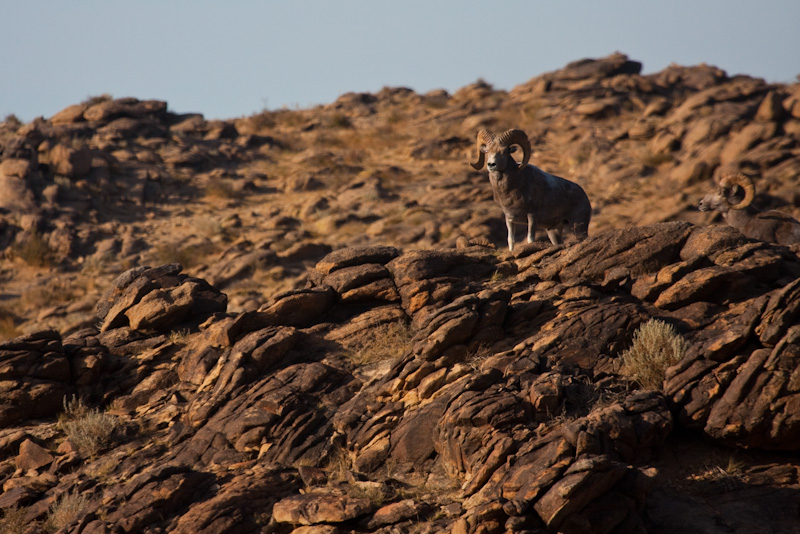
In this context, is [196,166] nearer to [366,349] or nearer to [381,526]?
[366,349]

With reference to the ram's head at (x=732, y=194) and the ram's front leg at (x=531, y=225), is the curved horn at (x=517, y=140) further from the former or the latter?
the ram's head at (x=732, y=194)

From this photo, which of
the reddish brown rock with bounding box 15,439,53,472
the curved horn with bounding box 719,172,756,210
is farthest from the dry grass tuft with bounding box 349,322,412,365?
the curved horn with bounding box 719,172,756,210

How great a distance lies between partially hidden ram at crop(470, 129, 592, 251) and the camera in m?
12.3

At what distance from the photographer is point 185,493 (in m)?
7.93

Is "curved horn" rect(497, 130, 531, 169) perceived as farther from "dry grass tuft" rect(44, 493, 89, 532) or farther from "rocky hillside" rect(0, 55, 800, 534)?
"dry grass tuft" rect(44, 493, 89, 532)

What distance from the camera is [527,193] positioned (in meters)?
12.5

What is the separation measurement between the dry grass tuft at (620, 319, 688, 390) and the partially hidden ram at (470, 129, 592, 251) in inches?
160

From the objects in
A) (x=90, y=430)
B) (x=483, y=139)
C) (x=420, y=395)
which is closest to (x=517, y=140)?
(x=483, y=139)

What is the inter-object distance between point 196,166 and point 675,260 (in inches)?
876

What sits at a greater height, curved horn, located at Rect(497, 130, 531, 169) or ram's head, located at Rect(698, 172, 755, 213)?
curved horn, located at Rect(497, 130, 531, 169)

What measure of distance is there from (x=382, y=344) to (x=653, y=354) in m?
3.95

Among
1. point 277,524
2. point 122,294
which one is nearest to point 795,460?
point 277,524

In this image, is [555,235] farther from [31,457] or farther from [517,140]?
[31,457]

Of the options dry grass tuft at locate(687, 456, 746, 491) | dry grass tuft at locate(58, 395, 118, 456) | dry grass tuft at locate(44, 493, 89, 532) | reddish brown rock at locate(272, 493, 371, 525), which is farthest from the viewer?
dry grass tuft at locate(58, 395, 118, 456)
